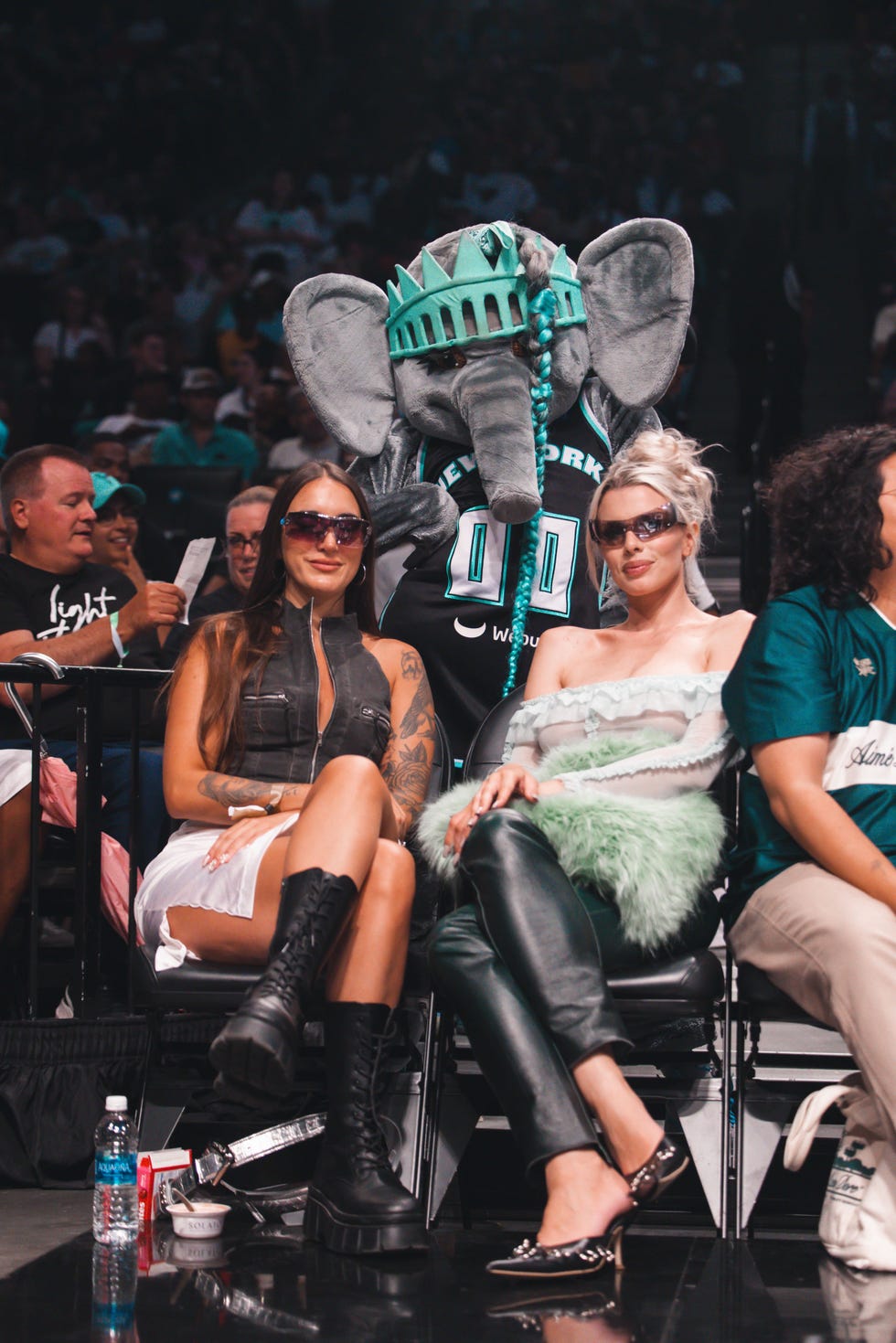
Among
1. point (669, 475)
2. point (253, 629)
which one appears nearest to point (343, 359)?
point (253, 629)

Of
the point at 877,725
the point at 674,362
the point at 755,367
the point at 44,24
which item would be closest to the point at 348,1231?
the point at 877,725

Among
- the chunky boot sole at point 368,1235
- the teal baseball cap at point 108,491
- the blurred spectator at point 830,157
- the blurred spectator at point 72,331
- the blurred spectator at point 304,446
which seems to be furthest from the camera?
the blurred spectator at point 830,157

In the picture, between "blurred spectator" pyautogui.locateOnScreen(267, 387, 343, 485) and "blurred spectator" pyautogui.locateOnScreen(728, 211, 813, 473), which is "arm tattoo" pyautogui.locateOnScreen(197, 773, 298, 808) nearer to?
"blurred spectator" pyautogui.locateOnScreen(267, 387, 343, 485)

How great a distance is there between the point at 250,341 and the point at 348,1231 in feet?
24.8

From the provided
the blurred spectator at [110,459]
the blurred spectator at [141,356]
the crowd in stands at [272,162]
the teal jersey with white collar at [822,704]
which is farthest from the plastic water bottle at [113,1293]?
the blurred spectator at [141,356]

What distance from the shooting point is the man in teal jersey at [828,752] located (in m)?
2.62

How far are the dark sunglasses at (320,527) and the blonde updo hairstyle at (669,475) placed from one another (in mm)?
451

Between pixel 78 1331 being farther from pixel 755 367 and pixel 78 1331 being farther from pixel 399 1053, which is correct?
pixel 755 367

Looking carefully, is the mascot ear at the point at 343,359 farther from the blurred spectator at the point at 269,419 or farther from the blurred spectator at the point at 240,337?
the blurred spectator at the point at 240,337

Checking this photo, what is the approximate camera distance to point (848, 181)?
13.0 metres

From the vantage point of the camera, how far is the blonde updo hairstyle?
316 centimetres

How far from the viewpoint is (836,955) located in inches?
103

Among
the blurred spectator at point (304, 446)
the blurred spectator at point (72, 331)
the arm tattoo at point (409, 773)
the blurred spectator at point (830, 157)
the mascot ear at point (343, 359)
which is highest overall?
the blurred spectator at point (830, 157)

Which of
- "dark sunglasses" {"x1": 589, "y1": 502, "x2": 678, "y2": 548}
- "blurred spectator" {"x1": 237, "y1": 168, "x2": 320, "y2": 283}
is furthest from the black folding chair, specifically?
"blurred spectator" {"x1": 237, "y1": 168, "x2": 320, "y2": 283}
